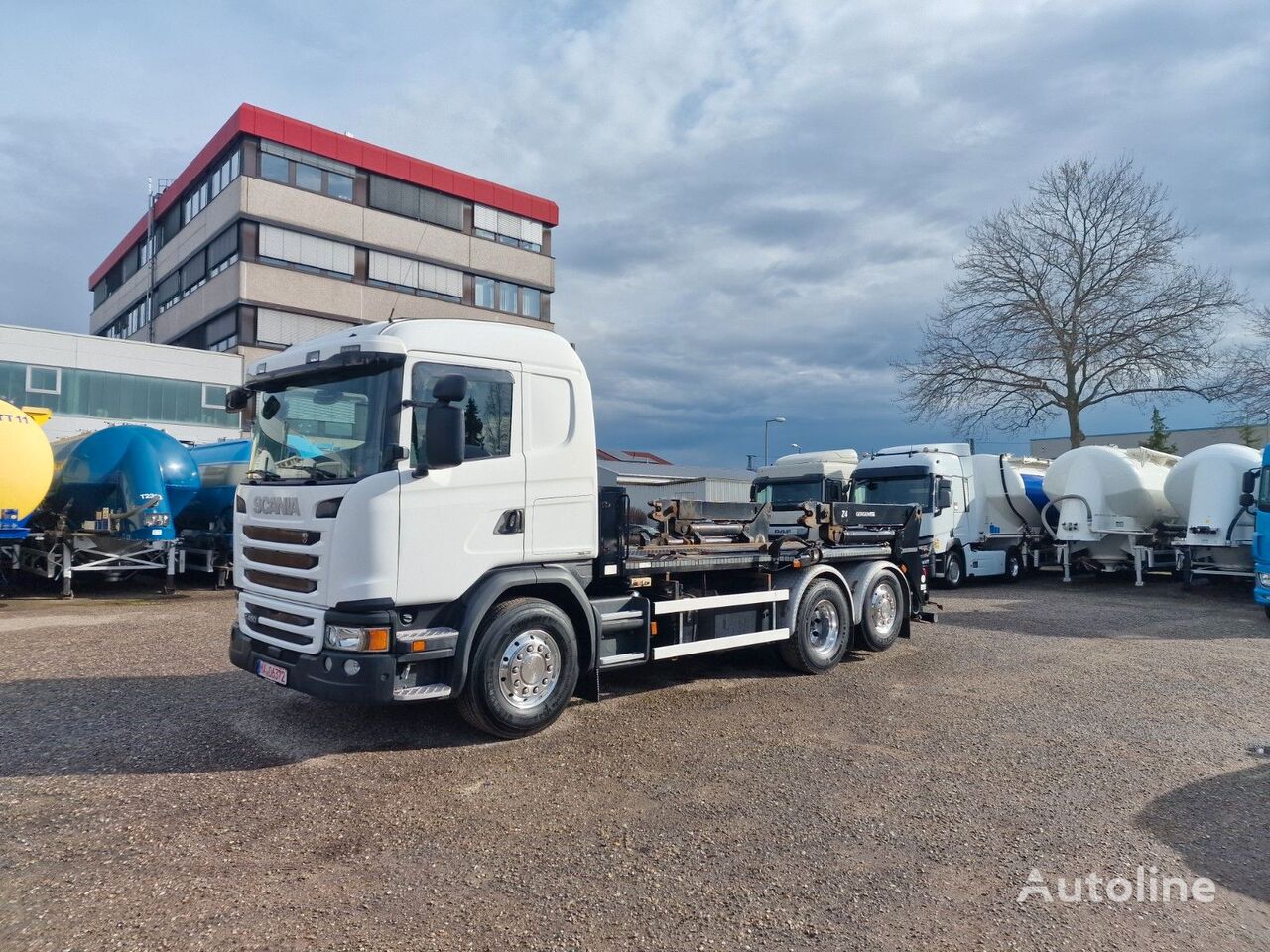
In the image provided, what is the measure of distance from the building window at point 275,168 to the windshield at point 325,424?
30118mm

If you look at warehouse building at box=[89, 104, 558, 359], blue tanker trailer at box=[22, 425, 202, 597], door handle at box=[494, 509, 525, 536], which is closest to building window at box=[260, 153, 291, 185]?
warehouse building at box=[89, 104, 558, 359]

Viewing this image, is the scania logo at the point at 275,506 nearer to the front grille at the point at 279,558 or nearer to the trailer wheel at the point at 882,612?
the front grille at the point at 279,558

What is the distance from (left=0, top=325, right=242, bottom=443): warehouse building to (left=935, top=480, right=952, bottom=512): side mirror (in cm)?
2152

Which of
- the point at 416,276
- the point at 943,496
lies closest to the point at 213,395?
the point at 416,276

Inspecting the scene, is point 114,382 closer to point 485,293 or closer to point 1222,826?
point 485,293

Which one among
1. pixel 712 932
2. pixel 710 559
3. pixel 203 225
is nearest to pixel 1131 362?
pixel 710 559

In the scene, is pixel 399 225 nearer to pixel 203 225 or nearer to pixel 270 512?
pixel 203 225

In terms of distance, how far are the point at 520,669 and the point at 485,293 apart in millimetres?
35468

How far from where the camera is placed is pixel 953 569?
18.9 meters

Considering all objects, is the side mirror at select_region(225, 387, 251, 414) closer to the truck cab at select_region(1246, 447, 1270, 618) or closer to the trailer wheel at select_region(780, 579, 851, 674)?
the trailer wheel at select_region(780, 579, 851, 674)

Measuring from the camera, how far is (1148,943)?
3471 millimetres

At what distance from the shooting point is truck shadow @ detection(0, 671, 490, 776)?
5.62m

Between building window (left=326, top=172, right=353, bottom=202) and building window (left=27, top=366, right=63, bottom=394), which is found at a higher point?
building window (left=326, top=172, right=353, bottom=202)

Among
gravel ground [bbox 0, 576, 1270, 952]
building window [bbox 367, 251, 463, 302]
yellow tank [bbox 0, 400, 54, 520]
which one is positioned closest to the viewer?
gravel ground [bbox 0, 576, 1270, 952]
